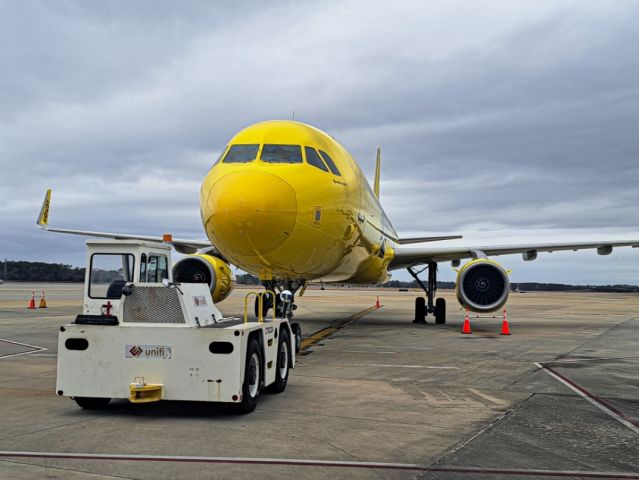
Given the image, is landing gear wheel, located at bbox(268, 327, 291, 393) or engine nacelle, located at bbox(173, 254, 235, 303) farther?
engine nacelle, located at bbox(173, 254, 235, 303)

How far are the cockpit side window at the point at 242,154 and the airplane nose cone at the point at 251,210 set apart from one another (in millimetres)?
643

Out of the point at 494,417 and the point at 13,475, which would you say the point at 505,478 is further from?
→ the point at 13,475

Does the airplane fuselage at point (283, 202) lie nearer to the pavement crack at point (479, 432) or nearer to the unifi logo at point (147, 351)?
the unifi logo at point (147, 351)

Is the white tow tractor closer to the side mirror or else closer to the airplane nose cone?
the side mirror

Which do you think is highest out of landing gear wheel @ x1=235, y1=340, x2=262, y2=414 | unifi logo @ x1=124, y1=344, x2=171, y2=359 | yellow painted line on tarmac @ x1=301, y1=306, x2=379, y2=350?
unifi logo @ x1=124, y1=344, x2=171, y2=359

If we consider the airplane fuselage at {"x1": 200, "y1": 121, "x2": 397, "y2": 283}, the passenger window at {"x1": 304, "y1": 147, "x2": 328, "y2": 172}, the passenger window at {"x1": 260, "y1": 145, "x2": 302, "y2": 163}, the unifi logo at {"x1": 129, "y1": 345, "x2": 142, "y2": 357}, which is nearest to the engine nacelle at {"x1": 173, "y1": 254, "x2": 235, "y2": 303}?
the airplane fuselage at {"x1": 200, "y1": 121, "x2": 397, "y2": 283}

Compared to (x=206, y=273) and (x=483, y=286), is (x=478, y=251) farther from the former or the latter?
(x=206, y=273)

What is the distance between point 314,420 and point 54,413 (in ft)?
8.89

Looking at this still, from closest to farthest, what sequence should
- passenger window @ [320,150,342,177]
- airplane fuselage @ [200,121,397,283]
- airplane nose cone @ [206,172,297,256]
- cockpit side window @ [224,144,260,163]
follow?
1. airplane nose cone @ [206,172,297,256]
2. airplane fuselage @ [200,121,397,283]
3. cockpit side window @ [224,144,260,163]
4. passenger window @ [320,150,342,177]

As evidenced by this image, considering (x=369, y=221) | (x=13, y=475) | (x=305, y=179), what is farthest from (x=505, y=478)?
(x=369, y=221)

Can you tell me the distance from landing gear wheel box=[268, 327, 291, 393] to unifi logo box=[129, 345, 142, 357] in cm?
190

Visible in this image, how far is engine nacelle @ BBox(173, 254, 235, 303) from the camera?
49.5ft

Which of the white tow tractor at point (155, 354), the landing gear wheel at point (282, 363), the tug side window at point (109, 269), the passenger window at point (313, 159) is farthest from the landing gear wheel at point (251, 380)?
the passenger window at point (313, 159)

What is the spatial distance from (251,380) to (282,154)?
5034 mm
